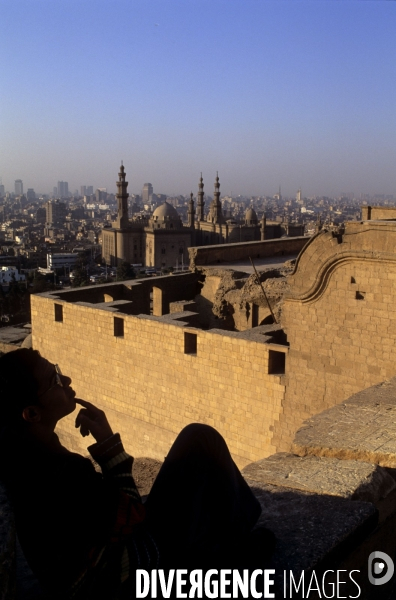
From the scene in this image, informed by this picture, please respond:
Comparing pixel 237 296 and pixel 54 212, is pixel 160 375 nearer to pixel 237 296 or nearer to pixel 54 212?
pixel 237 296

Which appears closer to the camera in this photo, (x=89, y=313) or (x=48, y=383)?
(x=48, y=383)

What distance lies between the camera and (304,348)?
6.54 m

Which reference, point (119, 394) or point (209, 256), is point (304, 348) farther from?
point (209, 256)

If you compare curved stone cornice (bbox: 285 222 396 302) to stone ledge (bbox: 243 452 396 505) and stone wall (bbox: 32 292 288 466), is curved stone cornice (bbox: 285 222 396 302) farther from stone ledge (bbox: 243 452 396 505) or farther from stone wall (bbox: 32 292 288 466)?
stone ledge (bbox: 243 452 396 505)

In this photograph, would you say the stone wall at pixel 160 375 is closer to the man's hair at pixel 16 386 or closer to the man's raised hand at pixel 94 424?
the man's raised hand at pixel 94 424

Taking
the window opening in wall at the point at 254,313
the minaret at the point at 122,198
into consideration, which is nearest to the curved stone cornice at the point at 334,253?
the window opening in wall at the point at 254,313

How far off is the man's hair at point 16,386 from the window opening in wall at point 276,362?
487 centimetres

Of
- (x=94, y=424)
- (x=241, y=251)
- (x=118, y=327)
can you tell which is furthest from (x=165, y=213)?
(x=94, y=424)

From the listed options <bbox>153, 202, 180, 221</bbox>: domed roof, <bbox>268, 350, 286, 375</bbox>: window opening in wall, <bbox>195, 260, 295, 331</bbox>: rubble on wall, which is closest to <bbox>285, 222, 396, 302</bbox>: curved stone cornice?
<bbox>268, 350, 286, 375</bbox>: window opening in wall

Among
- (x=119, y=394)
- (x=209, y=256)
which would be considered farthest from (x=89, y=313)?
(x=209, y=256)

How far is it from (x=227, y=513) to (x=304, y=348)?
453cm

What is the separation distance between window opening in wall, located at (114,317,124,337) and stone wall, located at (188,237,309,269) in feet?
9.61

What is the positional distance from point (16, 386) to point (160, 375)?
19.4ft

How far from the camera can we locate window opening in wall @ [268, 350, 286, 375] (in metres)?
6.72
